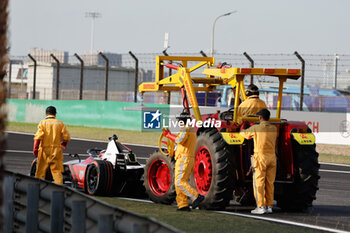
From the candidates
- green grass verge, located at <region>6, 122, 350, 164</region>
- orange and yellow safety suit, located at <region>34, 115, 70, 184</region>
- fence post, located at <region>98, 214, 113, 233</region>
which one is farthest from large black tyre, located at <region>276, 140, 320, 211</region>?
green grass verge, located at <region>6, 122, 350, 164</region>

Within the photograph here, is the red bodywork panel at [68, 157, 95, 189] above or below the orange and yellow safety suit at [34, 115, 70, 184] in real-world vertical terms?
below

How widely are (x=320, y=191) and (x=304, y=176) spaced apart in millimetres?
2900

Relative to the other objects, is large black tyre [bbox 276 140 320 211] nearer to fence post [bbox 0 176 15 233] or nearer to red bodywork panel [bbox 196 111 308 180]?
red bodywork panel [bbox 196 111 308 180]

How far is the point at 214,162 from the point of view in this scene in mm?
9820

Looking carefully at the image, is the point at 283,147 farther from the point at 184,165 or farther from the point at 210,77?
the point at 210,77

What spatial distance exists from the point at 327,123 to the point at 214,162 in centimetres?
1279

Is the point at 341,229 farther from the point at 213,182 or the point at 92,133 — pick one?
the point at 92,133

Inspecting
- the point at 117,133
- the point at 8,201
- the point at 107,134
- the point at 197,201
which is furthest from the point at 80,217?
the point at 117,133

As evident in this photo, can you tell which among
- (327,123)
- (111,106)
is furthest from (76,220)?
(111,106)

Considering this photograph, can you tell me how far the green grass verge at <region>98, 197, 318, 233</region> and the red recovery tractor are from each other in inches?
18.7

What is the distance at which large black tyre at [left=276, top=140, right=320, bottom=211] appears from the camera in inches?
399

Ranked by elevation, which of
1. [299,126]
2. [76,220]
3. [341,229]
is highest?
[299,126]

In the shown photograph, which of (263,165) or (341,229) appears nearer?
(341,229)

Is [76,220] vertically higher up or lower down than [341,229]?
higher up
